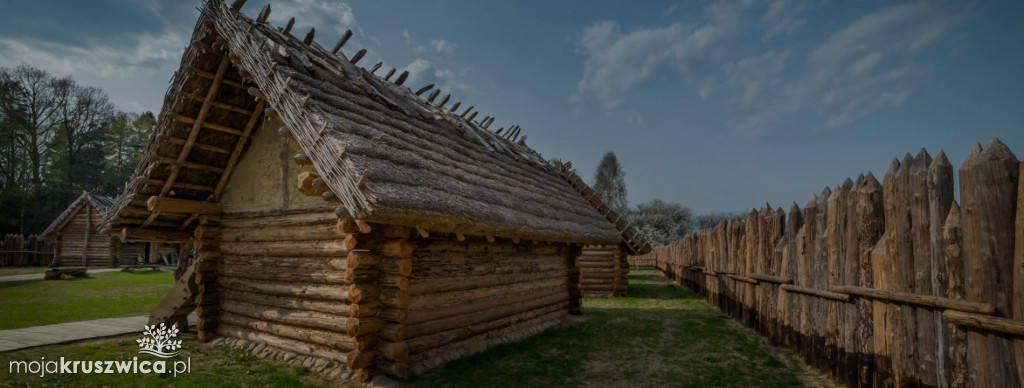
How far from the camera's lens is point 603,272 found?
16.6m

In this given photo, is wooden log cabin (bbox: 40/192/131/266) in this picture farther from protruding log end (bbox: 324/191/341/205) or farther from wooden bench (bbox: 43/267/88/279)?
protruding log end (bbox: 324/191/341/205)

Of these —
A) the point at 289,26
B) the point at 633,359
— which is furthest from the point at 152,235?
the point at 633,359

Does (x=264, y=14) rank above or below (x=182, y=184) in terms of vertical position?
above

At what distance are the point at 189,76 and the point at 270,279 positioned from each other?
11.1ft

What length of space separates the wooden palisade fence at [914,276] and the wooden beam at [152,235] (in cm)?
1111

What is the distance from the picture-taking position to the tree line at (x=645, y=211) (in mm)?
49875

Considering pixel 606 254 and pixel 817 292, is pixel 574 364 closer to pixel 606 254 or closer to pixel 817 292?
pixel 817 292

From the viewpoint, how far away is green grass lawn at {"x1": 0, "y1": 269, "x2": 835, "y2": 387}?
5793 mm

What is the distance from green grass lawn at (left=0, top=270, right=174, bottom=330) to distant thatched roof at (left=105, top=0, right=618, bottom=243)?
379 cm

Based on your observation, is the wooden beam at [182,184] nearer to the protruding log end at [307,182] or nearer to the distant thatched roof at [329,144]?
the distant thatched roof at [329,144]

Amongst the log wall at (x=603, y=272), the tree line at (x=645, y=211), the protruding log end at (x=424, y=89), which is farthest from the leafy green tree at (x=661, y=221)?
the protruding log end at (x=424, y=89)

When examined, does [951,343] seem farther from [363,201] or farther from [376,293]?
[376,293]

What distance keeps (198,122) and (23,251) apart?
31.7 m

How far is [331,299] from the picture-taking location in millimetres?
6359
